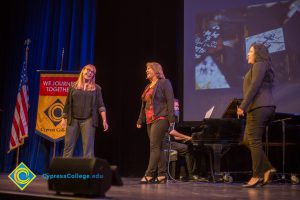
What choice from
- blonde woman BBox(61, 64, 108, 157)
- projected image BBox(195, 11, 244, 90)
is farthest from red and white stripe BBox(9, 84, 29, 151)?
projected image BBox(195, 11, 244, 90)

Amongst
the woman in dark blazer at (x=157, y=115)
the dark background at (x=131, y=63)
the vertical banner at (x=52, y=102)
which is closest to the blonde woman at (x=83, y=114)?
the woman in dark blazer at (x=157, y=115)

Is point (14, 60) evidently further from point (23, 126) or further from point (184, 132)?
point (184, 132)

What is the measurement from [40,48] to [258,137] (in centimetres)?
535

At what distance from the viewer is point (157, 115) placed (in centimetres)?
441

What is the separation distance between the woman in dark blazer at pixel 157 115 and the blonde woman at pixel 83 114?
0.67 metres

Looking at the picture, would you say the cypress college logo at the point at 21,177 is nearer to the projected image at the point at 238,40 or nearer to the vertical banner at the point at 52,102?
the vertical banner at the point at 52,102

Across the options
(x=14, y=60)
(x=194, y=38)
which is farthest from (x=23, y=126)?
(x=194, y=38)

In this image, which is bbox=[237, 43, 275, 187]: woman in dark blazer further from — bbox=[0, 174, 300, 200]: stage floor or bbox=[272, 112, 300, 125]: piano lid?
bbox=[272, 112, 300, 125]: piano lid

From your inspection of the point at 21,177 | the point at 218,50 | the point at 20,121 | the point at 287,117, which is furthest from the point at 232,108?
the point at 20,121

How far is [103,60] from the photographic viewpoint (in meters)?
7.38

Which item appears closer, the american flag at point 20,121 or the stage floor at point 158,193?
the stage floor at point 158,193

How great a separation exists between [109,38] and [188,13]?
163cm

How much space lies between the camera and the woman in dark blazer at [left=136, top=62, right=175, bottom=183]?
14.3 feet

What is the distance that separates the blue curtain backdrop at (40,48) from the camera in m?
7.34
